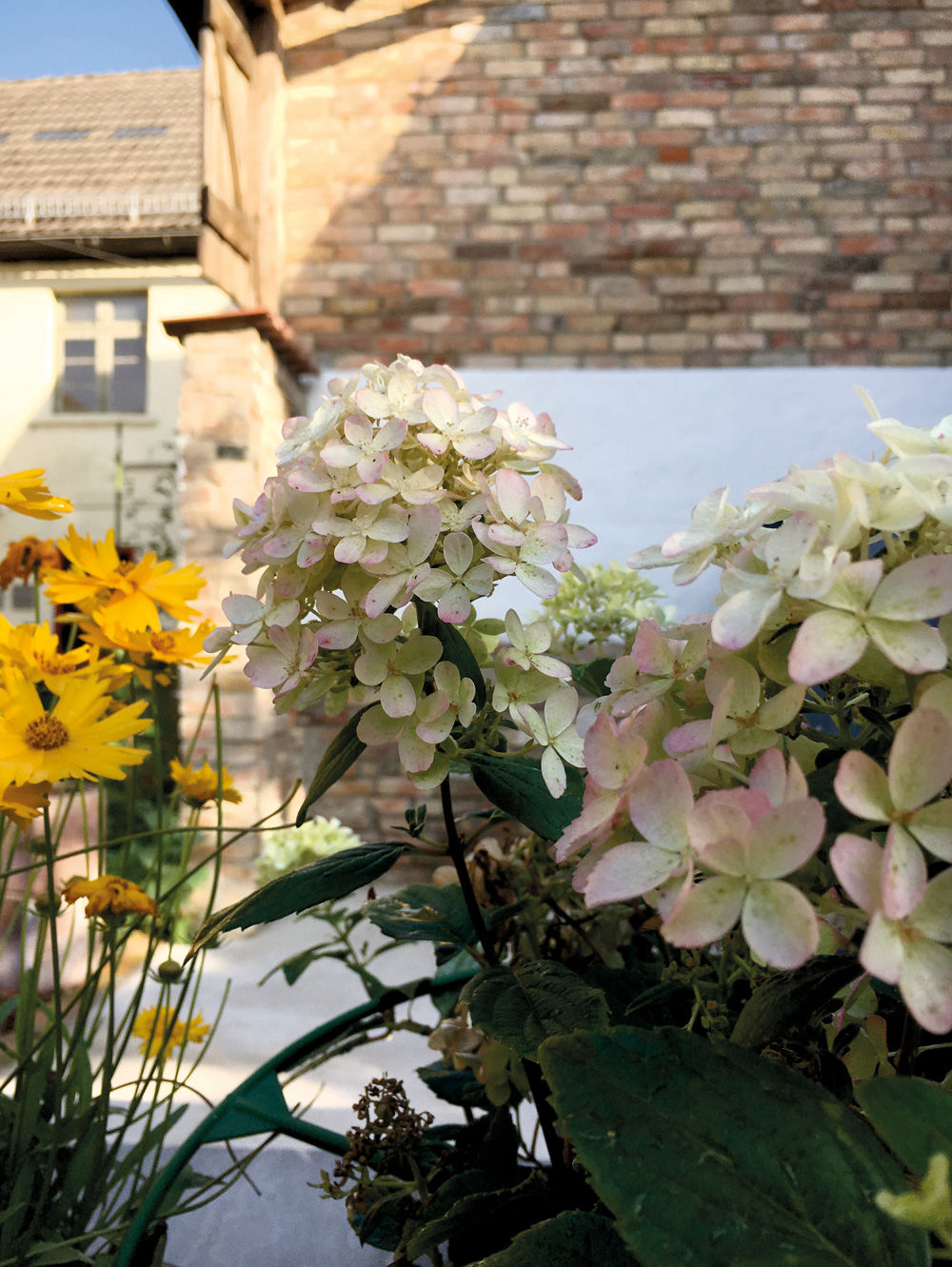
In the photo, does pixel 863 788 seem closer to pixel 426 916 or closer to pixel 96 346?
pixel 426 916

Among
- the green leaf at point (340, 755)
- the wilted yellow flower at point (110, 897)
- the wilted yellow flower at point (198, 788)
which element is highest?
the green leaf at point (340, 755)

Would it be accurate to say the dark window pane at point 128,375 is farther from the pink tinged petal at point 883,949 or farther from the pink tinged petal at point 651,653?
the pink tinged petal at point 883,949

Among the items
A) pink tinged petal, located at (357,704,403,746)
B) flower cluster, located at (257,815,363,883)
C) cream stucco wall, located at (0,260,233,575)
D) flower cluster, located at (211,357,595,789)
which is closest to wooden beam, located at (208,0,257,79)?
flower cluster, located at (257,815,363,883)

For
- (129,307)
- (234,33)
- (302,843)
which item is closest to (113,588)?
(302,843)

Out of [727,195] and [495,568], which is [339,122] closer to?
[727,195]

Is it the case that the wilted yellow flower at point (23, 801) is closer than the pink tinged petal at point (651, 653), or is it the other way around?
the pink tinged petal at point (651, 653)

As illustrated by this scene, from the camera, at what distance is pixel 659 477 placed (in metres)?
3.54

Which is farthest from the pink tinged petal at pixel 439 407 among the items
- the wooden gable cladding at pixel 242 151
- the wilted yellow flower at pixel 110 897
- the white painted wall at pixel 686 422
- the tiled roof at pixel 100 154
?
the tiled roof at pixel 100 154

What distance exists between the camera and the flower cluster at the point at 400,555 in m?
0.44

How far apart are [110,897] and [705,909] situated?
0.52 m

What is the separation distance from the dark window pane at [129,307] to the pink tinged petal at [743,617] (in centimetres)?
887

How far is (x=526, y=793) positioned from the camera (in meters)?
0.47

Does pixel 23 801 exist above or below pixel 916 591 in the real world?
below

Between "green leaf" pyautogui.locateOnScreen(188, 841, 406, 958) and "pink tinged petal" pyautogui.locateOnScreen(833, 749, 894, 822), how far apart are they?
0.95 ft
